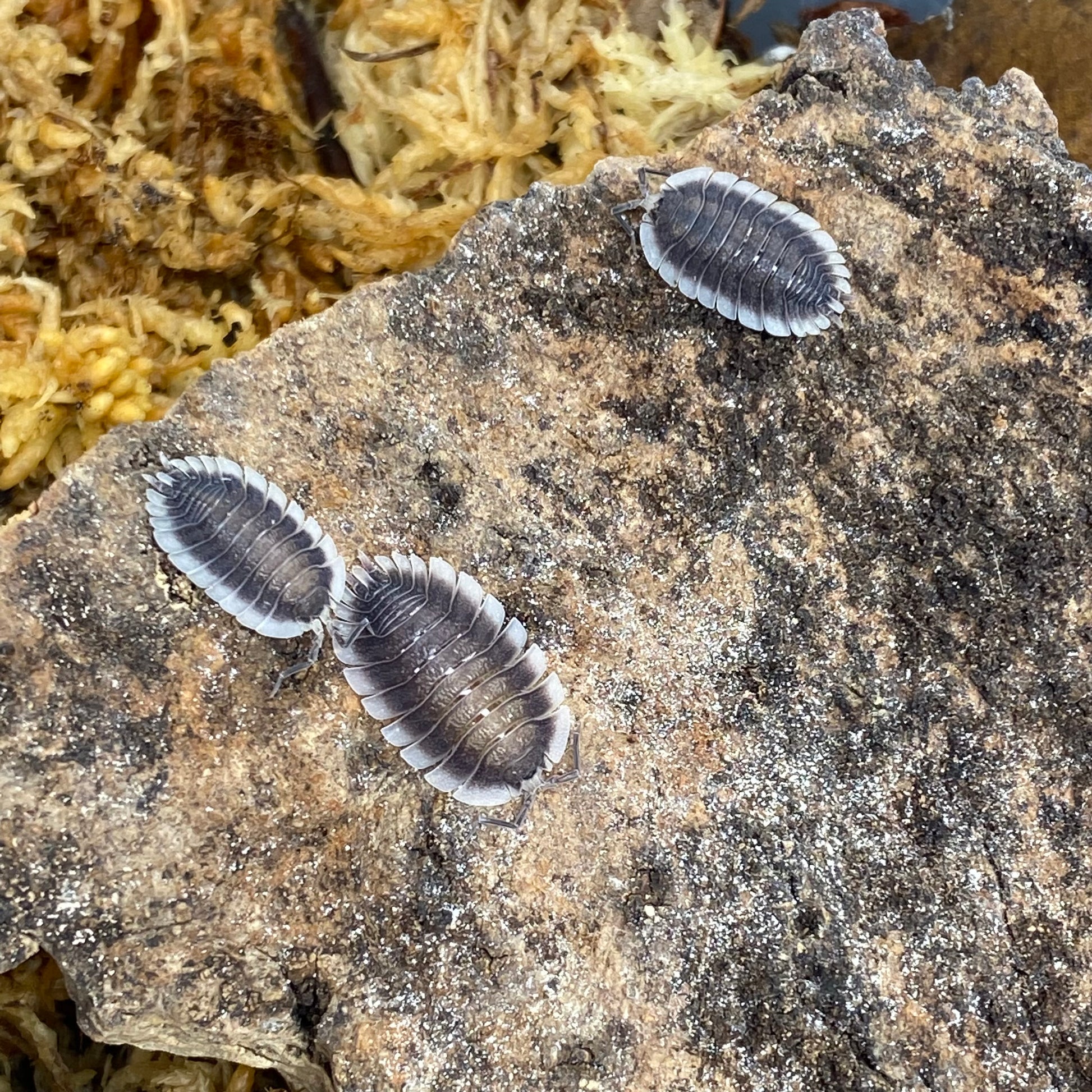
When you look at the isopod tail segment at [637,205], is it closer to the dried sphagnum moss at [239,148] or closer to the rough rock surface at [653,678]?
the rough rock surface at [653,678]

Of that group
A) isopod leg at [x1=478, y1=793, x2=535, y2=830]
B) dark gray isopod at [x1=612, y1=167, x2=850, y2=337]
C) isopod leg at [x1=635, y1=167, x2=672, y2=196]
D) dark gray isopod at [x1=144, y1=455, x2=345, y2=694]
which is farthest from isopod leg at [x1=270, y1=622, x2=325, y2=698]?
isopod leg at [x1=635, y1=167, x2=672, y2=196]

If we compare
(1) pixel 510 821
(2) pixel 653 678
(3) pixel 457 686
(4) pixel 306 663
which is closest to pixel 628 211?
(2) pixel 653 678

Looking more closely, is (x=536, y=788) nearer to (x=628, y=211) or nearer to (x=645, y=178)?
(x=628, y=211)

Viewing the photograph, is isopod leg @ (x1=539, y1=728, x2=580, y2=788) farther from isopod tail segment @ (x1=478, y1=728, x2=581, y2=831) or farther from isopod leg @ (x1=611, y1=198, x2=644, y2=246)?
isopod leg @ (x1=611, y1=198, x2=644, y2=246)

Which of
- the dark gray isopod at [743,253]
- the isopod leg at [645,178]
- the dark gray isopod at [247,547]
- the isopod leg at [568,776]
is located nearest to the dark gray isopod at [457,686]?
the isopod leg at [568,776]

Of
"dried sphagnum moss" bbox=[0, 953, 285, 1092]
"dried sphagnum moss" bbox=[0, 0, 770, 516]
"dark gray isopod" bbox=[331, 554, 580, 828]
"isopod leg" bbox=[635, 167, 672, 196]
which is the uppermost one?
"isopod leg" bbox=[635, 167, 672, 196]

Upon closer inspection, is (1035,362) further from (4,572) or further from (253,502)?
(4,572)
